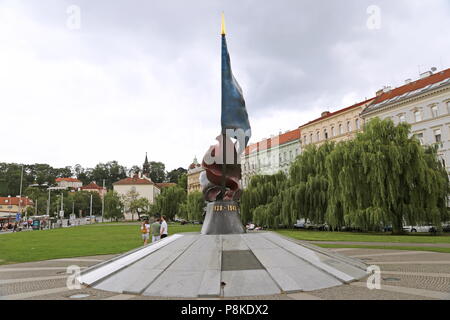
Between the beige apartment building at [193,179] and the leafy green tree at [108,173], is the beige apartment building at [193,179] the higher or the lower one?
the lower one

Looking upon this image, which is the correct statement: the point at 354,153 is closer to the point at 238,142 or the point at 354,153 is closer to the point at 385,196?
the point at 385,196

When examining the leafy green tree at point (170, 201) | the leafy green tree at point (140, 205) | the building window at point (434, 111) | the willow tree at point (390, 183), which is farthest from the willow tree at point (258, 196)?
the leafy green tree at point (140, 205)

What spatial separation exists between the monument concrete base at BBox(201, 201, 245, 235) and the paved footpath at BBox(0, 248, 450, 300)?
4.73 meters

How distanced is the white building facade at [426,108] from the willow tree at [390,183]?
11.6 metres

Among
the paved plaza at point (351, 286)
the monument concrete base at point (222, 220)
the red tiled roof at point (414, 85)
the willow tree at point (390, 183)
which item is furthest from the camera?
the red tiled roof at point (414, 85)

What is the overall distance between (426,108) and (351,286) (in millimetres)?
38343

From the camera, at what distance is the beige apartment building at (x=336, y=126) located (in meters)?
46.8

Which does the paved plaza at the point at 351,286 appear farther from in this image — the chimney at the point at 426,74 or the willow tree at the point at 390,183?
the chimney at the point at 426,74

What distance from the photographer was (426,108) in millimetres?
38344

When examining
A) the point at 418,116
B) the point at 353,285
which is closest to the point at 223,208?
the point at 353,285

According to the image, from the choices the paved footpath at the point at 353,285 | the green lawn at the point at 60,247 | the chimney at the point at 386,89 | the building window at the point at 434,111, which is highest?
the chimney at the point at 386,89

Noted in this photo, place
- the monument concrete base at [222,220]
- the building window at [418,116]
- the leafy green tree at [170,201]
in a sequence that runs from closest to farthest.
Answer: the monument concrete base at [222,220] → the building window at [418,116] → the leafy green tree at [170,201]

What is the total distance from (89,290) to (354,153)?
2221 cm
